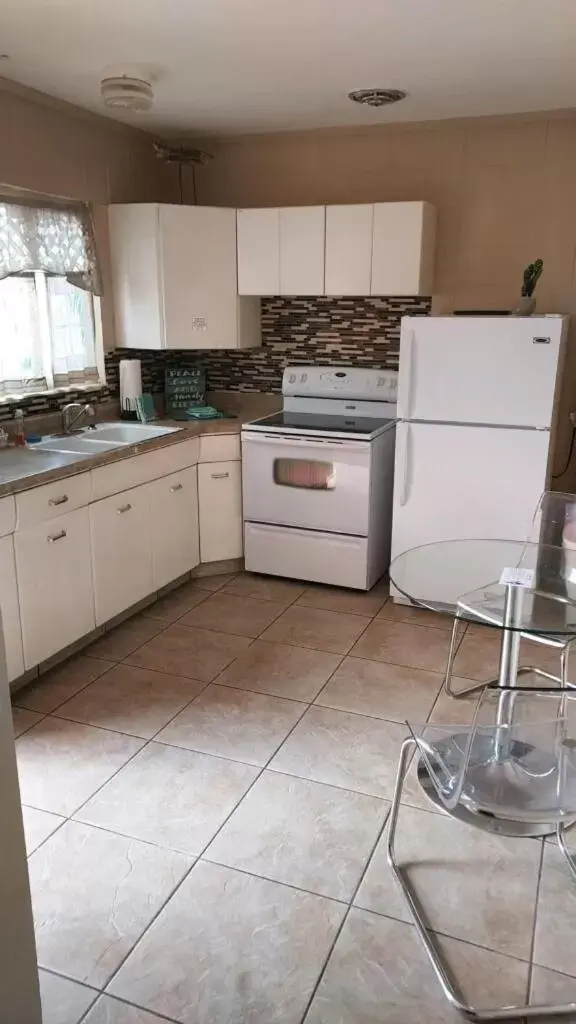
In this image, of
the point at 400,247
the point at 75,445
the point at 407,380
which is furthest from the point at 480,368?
the point at 75,445

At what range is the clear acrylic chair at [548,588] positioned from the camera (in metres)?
2.12

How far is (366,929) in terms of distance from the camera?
186cm

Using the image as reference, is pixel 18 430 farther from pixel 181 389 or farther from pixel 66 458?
pixel 181 389

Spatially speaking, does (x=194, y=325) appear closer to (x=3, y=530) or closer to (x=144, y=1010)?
(x=3, y=530)

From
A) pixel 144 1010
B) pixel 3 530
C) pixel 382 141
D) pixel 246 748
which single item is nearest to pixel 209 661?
pixel 246 748

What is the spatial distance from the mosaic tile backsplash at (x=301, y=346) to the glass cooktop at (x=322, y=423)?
34cm

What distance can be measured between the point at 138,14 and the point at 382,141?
73.2 inches

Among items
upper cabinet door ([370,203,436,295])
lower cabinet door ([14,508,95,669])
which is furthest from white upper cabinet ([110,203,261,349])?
lower cabinet door ([14,508,95,669])

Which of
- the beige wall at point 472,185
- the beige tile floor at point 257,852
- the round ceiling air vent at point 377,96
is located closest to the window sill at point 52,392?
the beige tile floor at point 257,852

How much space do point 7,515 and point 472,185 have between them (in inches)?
110

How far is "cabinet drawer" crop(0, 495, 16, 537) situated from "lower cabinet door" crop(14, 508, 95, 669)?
5 cm

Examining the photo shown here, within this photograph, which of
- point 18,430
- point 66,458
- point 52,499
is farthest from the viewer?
point 18,430

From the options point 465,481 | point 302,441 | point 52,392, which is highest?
point 52,392

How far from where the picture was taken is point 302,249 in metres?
3.89
